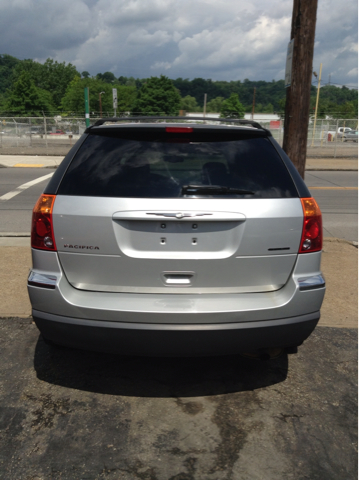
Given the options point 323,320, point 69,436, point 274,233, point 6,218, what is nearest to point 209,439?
point 69,436

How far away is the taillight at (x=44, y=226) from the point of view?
2.87 m

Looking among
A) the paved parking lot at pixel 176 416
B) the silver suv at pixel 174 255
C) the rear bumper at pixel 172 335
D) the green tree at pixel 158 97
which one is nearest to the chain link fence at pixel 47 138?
the paved parking lot at pixel 176 416

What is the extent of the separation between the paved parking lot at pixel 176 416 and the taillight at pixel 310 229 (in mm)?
1072

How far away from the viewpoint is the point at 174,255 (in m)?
2.77

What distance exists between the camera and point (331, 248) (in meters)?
7.21

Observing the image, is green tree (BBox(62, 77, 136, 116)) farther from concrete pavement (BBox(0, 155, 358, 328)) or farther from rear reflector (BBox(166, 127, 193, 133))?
rear reflector (BBox(166, 127, 193, 133))

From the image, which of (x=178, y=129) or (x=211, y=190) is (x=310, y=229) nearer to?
(x=211, y=190)

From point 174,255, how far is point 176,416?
104 centimetres

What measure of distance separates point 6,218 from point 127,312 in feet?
23.5

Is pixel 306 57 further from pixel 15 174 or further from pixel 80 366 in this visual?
pixel 15 174

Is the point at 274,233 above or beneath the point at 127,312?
above

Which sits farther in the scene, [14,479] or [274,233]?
[274,233]

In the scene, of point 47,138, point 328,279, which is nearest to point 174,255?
point 328,279

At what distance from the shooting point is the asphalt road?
8.73 metres
